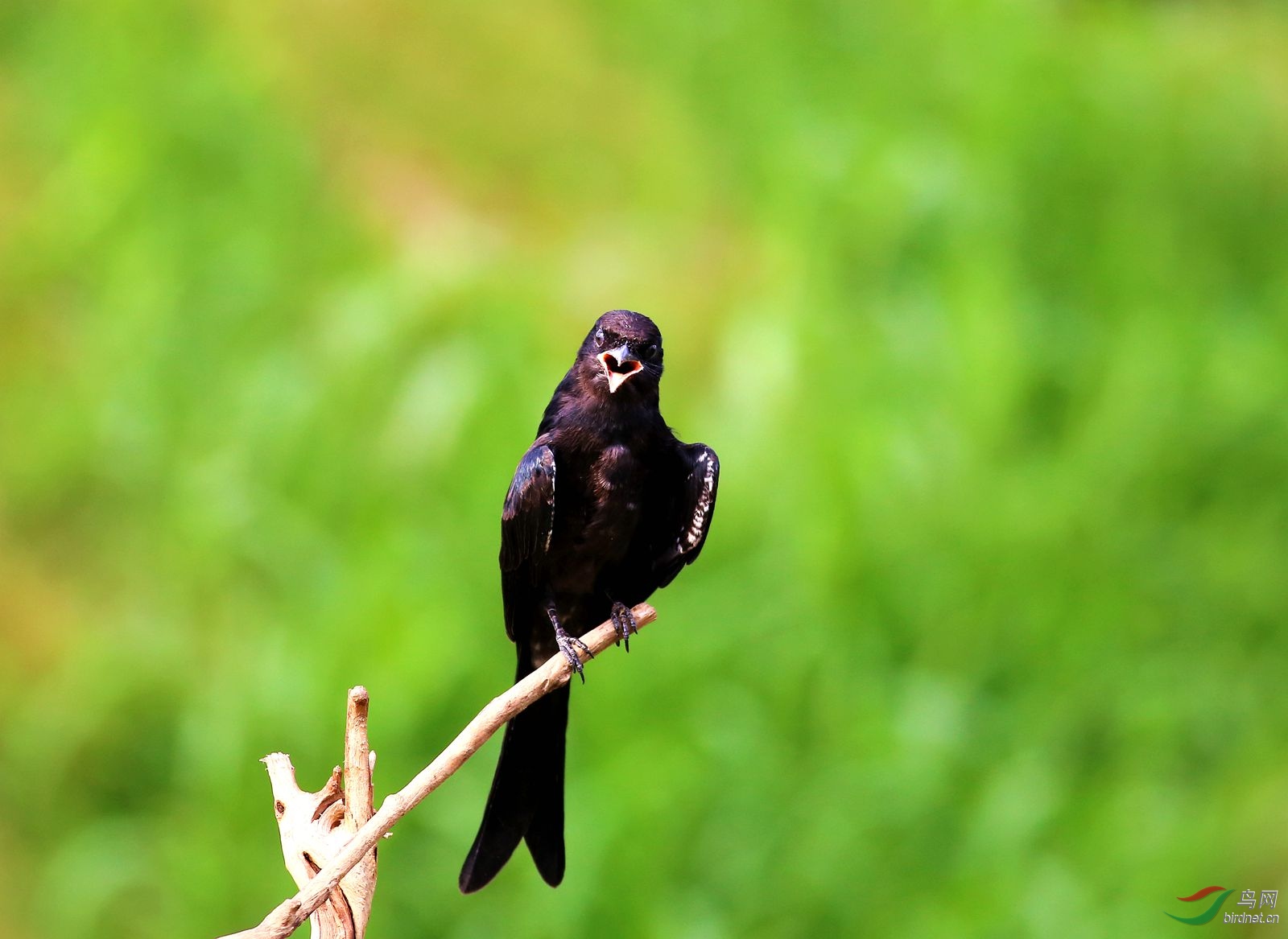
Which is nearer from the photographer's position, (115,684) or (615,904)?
Answer: (615,904)

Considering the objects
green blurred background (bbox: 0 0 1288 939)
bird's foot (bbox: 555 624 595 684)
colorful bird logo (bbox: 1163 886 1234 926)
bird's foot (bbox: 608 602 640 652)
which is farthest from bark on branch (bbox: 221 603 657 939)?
colorful bird logo (bbox: 1163 886 1234 926)

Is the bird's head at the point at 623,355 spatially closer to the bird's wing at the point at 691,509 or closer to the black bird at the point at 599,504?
the black bird at the point at 599,504

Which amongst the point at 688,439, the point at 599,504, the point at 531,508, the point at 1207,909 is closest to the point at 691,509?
the point at 599,504

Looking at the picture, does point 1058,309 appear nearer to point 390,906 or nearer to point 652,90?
point 652,90

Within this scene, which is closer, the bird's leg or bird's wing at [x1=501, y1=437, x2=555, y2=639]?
the bird's leg

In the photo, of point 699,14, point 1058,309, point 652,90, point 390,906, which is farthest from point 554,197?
point 390,906

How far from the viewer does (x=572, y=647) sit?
2959 mm

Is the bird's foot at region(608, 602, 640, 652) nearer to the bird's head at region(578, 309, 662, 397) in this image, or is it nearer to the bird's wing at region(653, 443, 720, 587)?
the bird's wing at region(653, 443, 720, 587)

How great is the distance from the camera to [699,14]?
24.1 feet

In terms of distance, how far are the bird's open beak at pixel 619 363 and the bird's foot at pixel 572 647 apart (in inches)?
20.4

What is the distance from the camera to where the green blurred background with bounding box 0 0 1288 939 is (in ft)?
17.3

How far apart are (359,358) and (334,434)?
1.19 feet

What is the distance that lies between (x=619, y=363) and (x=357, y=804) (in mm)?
1262

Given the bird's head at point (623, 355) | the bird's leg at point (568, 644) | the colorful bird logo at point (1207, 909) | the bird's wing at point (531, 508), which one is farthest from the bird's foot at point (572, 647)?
the colorful bird logo at point (1207, 909)
